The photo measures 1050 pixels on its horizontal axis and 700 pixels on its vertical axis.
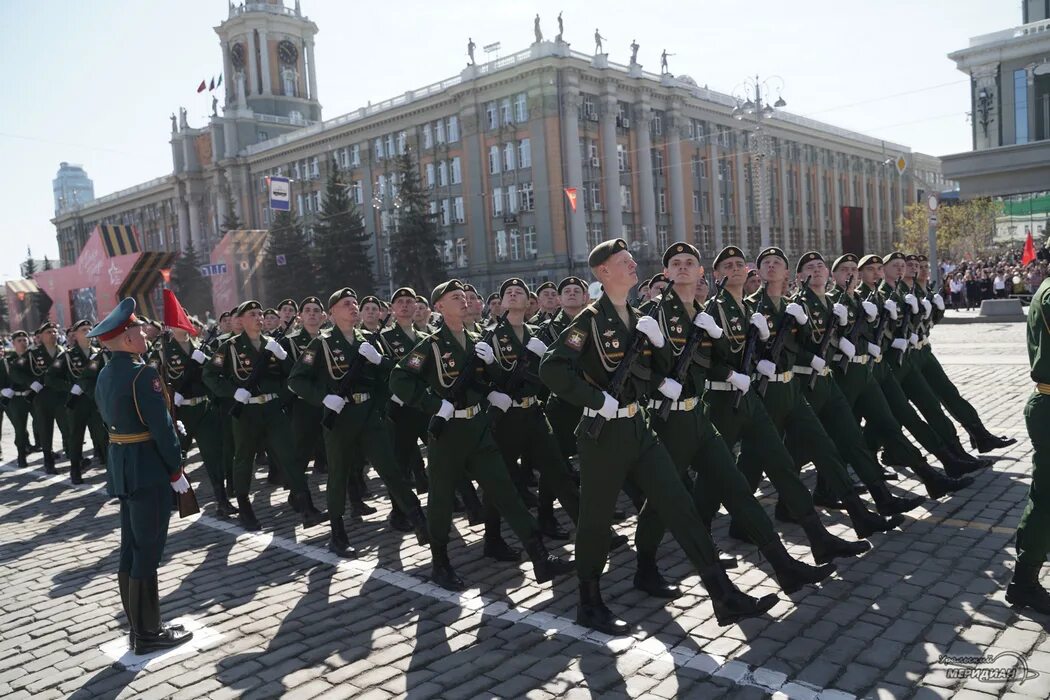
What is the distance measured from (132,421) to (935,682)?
197 inches

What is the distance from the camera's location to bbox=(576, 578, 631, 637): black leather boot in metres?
5.05

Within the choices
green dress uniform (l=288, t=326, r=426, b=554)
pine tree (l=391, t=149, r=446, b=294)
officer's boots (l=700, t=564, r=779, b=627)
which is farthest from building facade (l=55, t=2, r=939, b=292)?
officer's boots (l=700, t=564, r=779, b=627)

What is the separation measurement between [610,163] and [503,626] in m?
48.8

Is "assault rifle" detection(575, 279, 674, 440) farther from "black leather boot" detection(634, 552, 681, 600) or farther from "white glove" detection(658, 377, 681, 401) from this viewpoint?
"black leather boot" detection(634, 552, 681, 600)

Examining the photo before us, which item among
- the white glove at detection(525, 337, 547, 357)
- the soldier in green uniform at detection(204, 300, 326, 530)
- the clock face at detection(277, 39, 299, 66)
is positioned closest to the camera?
the white glove at detection(525, 337, 547, 357)

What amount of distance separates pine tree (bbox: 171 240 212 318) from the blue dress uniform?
67670mm

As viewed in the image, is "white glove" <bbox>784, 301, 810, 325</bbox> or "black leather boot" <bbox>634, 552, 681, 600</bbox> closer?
"black leather boot" <bbox>634, 552, 681, 600</bbox>

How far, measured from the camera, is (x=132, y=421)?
5496 mm

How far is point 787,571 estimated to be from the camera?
16.5 ft

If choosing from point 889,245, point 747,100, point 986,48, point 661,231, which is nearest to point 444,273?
point 661,231

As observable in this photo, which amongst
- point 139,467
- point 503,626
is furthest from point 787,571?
point 139,467

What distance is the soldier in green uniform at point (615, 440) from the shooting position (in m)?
4.80

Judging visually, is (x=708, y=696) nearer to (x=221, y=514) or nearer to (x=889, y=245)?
(x=221, y=514)

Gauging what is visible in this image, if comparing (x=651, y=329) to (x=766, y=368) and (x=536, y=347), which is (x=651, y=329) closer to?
(x=766, y=368)
